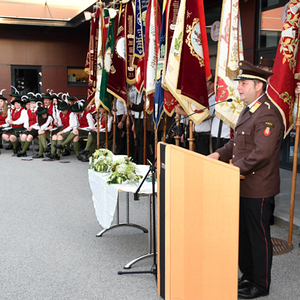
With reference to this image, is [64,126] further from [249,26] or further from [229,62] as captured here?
[229,62]

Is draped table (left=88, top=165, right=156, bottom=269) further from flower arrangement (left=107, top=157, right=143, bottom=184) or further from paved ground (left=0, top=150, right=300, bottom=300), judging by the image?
paved ground (left=0, top=150, right=300, bottom=300)

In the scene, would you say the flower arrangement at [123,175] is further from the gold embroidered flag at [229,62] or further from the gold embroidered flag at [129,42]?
the gold embroidered flag at [129,42]

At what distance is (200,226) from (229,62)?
203cm

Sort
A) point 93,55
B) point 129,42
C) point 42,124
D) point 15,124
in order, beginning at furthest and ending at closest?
point 15,124 < point 42,124 < point 93,55 < point 129,42

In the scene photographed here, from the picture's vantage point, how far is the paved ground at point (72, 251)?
8.76ft

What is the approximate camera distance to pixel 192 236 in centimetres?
215

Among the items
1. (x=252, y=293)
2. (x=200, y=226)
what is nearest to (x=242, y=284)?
(x=252, y=293)

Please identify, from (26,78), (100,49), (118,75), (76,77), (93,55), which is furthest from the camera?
(76,77)

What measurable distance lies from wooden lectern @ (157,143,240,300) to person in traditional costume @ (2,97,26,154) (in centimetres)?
786

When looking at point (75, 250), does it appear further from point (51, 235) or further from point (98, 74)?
point (98, 74)

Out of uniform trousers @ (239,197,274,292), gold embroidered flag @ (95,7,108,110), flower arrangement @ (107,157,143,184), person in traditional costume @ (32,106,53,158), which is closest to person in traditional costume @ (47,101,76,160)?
person in traditional costume @ (32,106,53,158)

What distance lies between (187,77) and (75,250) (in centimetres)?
190

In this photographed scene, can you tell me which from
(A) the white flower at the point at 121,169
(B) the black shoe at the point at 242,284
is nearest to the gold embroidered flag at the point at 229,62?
(A) the white flower at the point at 121,169

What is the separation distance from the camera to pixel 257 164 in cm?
239
